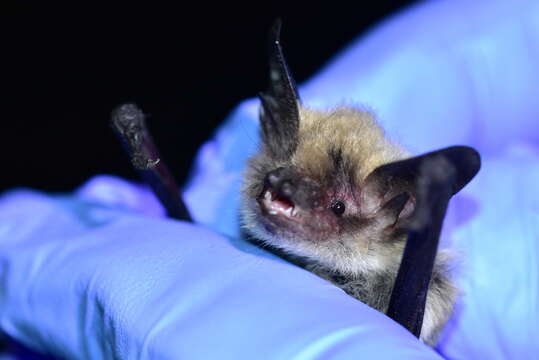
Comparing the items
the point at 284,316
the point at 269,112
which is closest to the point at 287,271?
the point at 284,316

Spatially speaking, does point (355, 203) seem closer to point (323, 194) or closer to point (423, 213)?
point (323, 194)

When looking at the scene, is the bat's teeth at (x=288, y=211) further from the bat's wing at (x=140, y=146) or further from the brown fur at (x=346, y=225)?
the bat's wing at (x=140, y=146)

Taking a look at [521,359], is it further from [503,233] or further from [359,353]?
[359,353]

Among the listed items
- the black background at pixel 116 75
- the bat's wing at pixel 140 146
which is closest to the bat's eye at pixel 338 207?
the bat's wing at pixel 140 146

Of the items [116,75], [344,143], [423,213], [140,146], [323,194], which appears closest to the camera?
[423,213]

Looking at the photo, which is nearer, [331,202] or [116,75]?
[331,202]

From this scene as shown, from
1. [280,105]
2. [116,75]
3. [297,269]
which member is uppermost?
[116,75]

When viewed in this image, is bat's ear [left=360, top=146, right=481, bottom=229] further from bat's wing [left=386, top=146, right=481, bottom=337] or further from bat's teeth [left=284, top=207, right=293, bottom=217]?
bat's teeth [left=284, top=207, right=293, bottom=217]

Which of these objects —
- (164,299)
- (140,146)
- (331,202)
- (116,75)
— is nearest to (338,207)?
(331,202)
